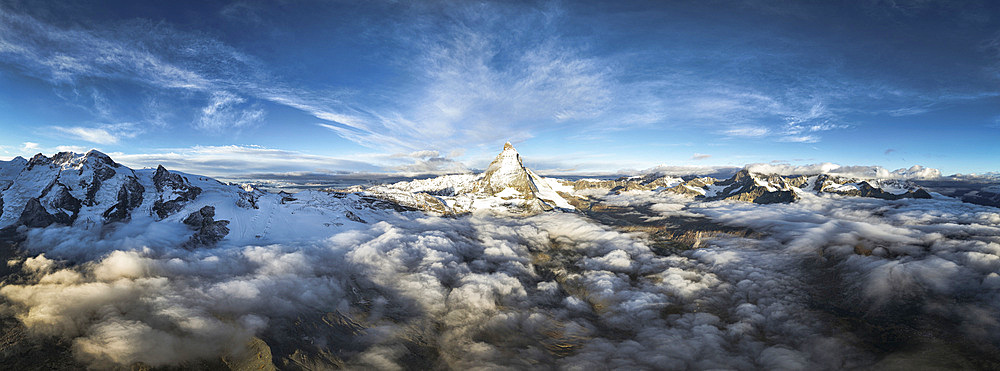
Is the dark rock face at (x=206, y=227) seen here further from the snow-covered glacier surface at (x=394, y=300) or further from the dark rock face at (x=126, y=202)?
the dark rock face at (x=126, y=202)

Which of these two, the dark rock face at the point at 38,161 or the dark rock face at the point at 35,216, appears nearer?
the dark rock face at the point at 35,216

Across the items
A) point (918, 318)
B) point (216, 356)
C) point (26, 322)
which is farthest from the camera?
point (918, 318)

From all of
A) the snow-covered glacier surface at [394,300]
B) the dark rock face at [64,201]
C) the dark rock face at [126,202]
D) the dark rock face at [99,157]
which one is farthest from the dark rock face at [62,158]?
the dark rock face at [126,202]

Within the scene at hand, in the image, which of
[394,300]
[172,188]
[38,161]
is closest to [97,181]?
[38,161]

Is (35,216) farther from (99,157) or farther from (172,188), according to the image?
(172,188)

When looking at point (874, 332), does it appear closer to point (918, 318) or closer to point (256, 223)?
point (918, 318)

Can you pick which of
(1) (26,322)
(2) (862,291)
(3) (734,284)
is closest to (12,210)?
(1) (26,322)
